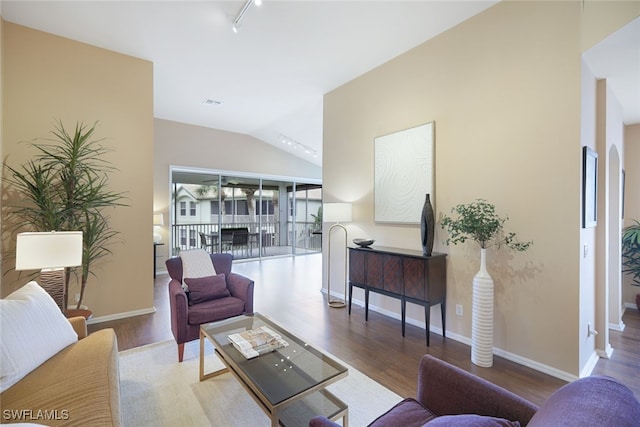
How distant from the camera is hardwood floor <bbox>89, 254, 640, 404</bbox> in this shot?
2.34 metres

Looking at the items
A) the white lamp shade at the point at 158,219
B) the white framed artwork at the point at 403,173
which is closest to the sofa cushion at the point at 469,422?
the white framed artwork at the point at 403,173

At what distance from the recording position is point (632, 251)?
3754 mm

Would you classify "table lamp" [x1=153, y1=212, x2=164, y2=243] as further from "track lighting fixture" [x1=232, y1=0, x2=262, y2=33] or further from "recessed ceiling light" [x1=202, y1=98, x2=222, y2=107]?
"track lighting fixture" [x1=232, y1=0, x2=262, y2=33]

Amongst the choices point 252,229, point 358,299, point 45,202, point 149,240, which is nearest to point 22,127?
point 45,202

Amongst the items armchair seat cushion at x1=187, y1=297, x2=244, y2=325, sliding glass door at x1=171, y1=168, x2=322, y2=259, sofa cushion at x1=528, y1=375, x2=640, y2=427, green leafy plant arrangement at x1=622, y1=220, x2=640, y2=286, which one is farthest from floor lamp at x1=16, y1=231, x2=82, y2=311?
green leafy plant arrangement at x1=622, y1=220, x2=640, y2=286

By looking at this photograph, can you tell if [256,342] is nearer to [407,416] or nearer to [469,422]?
[407,416]

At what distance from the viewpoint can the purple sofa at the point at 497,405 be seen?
0.79m

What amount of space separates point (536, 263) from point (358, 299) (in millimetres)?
2355

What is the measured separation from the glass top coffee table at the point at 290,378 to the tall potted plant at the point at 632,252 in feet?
14.3

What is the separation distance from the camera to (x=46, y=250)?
223 cm

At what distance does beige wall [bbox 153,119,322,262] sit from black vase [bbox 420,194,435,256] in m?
5.55

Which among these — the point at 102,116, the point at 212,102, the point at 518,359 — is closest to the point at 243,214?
the point at 212,102

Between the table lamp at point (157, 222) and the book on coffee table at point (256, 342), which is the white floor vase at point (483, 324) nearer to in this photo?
the book on coffee table at point (256, 342)

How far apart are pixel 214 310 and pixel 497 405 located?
2.29 m
